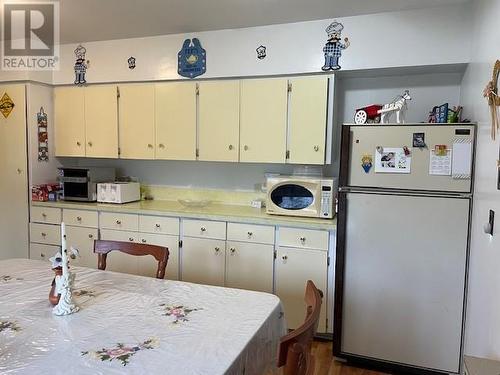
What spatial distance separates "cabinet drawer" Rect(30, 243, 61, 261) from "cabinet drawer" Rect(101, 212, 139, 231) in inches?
24.6

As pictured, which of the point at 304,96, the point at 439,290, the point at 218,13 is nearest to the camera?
the point at 439,290

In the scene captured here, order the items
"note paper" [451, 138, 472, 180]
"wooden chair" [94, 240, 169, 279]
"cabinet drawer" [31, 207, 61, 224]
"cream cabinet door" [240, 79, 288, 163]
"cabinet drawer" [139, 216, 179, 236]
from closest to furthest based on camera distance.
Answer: "wooden chair" [94, 240, 169, 279]
"note paper" [451, 138, 472, 180]
"cream cabinet door" [240, 79, 288, 163]
"cabinet drawer" [139, 216, 179, 236]
"cabinet drawer" [31, 207, 61, 224]

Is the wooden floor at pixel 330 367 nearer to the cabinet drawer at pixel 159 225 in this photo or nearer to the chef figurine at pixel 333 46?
the cabinet drawer at pixel 159 225

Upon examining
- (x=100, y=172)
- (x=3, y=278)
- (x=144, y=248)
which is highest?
(x=100, y=172)

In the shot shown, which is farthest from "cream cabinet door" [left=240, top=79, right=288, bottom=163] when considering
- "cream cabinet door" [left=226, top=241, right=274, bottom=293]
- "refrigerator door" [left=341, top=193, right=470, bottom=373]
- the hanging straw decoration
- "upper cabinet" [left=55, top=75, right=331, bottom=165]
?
the hanging straw decoration

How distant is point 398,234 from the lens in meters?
2.30

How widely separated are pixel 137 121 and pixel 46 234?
1.38 m

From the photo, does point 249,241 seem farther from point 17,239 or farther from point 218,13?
point 17,239

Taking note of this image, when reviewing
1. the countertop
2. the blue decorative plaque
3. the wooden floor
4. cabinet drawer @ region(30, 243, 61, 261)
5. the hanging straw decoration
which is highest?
the blue decorative plaque

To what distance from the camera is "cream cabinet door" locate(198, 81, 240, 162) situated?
3066 mm

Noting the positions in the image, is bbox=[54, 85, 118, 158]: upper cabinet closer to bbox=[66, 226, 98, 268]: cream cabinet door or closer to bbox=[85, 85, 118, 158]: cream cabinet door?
bbox=[85, 85, 118, 158]: cream cabinet door

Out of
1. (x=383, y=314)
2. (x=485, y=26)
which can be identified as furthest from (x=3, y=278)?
(x=485, y=26)

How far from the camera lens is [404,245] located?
2.29m

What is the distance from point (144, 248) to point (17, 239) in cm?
246
